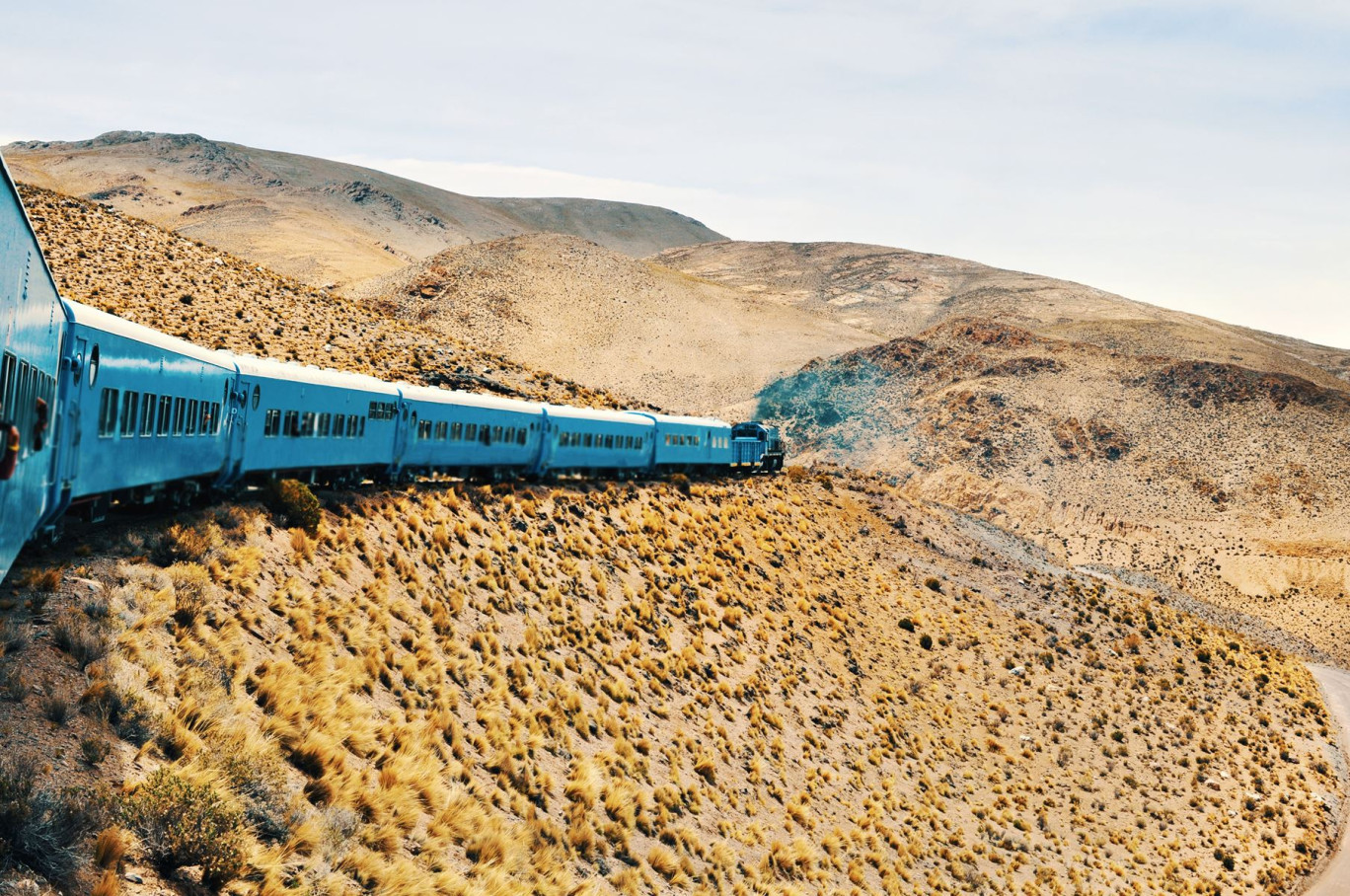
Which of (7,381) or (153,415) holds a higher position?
(7,381)

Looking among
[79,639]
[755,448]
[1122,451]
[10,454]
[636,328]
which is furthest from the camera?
[636,328]

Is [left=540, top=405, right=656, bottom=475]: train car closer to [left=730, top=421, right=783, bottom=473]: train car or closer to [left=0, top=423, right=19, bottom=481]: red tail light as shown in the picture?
[left=730, top=421, right=783, bottom=473]: train car

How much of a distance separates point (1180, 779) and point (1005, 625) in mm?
11664

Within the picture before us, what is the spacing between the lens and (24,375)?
10305 mm

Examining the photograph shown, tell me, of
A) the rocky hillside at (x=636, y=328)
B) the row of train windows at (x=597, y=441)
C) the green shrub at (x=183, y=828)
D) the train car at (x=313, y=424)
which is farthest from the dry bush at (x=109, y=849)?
the rocky hillside at (x=636, y=328)

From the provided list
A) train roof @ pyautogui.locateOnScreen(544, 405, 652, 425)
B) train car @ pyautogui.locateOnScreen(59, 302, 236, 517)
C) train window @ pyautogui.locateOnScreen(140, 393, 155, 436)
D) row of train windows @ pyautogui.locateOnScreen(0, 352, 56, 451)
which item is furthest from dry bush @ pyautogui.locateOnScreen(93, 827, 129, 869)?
train roof @ pyautogui.locateOnScreen(544, 405, 652, 425)

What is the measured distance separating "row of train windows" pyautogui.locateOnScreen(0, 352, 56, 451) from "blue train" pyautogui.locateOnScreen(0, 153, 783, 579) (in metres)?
→ 0.03

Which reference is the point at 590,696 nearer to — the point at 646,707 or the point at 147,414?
the point at 646,707

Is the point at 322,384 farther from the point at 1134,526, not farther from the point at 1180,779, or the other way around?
the point at 1134,526

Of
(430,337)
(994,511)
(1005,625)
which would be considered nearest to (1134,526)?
(994,511)

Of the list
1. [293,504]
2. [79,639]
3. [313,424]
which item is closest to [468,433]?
[313,424]

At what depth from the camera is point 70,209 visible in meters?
56.1

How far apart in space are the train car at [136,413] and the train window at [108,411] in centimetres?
1

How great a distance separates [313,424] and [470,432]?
371 inches
